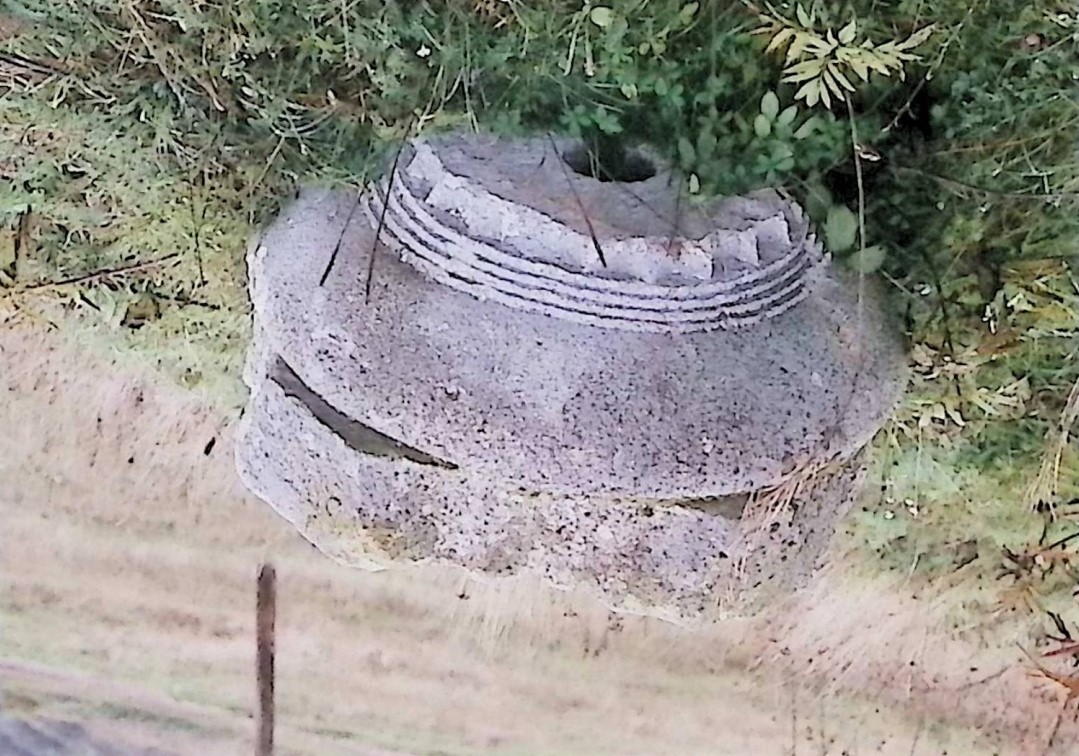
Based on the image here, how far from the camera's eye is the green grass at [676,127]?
34.6 inches

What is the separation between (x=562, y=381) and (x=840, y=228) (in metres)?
0.27

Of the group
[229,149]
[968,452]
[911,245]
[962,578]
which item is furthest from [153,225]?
[962,578]

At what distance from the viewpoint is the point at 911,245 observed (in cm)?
97

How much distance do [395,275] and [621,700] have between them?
810mm

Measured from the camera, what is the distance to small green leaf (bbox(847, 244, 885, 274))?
93 cm

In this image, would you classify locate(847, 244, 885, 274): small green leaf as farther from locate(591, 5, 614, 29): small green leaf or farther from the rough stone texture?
locate(591, 5, 614, 29): small green leaf

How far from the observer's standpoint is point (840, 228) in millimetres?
916

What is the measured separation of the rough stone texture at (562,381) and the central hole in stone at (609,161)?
2 cm

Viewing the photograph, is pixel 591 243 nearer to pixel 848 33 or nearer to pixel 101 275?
pixel 848 33

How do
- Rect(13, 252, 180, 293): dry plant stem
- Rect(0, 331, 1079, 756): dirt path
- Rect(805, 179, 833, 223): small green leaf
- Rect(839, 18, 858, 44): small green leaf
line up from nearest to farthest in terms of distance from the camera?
Rect(839, 18, 858, 44): small green leaf, Rect(805, 179, 833, 223): small green leaf, Rect(13, 252, 180, 293): dry plant stem, Rect(0, 331, 1079, 756): dirt path

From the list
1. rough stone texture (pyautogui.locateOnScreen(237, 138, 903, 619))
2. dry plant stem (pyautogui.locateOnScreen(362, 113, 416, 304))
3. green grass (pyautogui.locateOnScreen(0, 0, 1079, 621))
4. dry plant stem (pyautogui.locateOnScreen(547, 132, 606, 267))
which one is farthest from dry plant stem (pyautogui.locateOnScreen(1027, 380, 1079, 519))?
dry plant stem (pyautogui.locateOnScreen(362, 113, 416, 304))

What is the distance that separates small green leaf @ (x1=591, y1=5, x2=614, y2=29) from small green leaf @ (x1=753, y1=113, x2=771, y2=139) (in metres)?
0.13

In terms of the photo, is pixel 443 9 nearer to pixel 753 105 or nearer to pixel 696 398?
pixel 753 105

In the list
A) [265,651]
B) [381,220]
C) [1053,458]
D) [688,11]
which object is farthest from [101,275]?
[1053,458]
